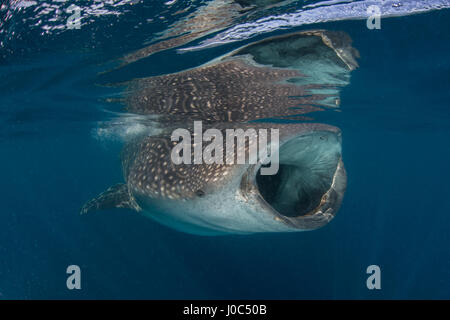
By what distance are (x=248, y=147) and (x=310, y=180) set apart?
4.89ft

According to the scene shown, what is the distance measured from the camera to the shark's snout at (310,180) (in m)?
3.50

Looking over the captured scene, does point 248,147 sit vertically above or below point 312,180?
above

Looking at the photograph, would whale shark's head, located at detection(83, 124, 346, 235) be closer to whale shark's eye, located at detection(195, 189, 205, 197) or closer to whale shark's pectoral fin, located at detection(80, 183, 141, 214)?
whale shark's eye, located at detection(195, 189, 205, 197)

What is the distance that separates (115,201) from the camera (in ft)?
22.4

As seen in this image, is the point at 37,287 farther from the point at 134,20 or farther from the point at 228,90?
the point at 134,20

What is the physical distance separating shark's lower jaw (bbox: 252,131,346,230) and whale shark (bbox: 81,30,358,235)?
0.05ft

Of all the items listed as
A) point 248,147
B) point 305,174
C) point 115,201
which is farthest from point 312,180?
point 115,201

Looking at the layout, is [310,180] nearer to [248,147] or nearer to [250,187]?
[248,147]

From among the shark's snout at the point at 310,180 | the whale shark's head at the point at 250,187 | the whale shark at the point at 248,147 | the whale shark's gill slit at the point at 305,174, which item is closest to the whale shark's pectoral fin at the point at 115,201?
the whale shark at the point at 248,147

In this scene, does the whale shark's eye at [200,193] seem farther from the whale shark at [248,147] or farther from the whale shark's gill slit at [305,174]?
the whale shark's gill slit at [305,174]

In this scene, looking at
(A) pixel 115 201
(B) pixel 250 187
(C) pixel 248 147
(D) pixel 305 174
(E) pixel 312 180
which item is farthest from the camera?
(A) pixel 115 201

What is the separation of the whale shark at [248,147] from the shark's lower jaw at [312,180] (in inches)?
0.5

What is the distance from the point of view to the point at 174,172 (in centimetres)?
465

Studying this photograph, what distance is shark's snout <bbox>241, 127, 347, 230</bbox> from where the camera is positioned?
11.5 feet
